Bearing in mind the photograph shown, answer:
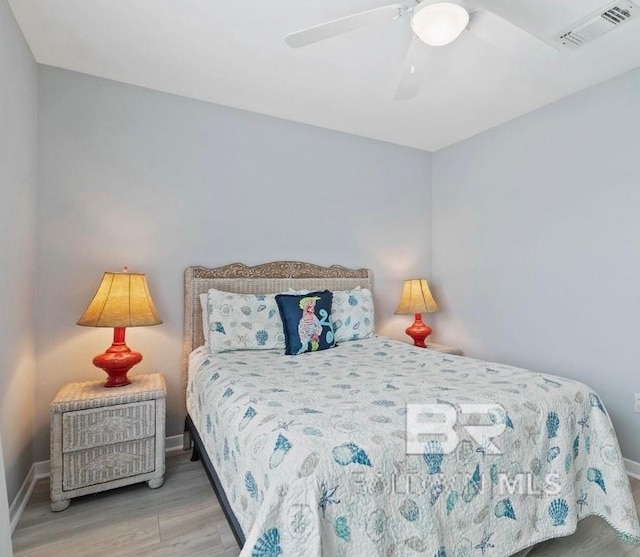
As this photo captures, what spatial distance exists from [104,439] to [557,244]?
3226mm

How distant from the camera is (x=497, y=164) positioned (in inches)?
126

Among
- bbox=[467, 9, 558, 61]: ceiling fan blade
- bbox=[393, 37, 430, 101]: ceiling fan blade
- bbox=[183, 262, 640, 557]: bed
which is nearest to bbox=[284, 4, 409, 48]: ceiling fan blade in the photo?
bbox=[393, 37, 430, 101]: ceiling fan blade

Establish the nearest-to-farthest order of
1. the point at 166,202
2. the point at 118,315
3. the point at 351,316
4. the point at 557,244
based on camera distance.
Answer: the point at 118,315
the point at 166,202
the point at 557,244
the point at 351,316

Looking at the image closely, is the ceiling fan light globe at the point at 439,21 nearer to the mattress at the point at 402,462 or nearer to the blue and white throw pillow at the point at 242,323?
the mattress at the point at 402,462

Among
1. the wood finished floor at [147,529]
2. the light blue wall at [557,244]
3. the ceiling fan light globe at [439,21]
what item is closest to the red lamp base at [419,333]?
the light blue wall at [557,244]

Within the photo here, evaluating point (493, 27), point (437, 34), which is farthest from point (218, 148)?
point (493, 27)

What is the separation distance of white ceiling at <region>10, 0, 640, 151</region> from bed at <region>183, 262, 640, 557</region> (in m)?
1.83

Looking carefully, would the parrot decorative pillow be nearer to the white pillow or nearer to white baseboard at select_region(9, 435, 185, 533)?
the white pillow

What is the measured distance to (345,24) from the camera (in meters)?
1.52

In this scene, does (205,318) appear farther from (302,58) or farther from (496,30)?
(496,30)

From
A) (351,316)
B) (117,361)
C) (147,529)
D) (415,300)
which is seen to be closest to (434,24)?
(351,316)

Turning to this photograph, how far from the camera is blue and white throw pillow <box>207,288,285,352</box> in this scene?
7.95 feet

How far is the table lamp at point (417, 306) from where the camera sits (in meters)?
3.26

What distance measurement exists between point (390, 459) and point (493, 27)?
6.00 feet
